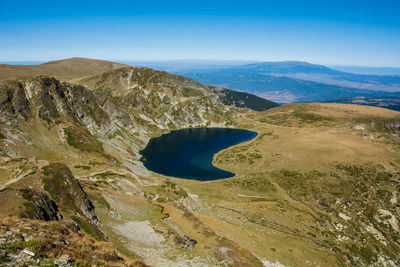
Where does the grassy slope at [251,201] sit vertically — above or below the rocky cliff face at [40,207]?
below

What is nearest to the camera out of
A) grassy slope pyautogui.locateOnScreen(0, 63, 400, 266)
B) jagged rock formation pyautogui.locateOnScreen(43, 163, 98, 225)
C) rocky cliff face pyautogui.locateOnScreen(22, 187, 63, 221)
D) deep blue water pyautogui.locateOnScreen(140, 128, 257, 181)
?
rocky cliff face pyautogui.locateOnScreen(22, 187, 63, 221)

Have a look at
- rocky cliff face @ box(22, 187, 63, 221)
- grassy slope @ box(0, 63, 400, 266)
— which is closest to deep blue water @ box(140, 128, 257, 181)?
grassy slope @ box(0, 63, 400, 266)

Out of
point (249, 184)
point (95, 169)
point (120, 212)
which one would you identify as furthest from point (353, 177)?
point (95, 169)

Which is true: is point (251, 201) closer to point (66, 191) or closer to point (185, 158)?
point (185, 158)

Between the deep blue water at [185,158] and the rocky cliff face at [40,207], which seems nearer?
the rocky cliff face at [40,207]

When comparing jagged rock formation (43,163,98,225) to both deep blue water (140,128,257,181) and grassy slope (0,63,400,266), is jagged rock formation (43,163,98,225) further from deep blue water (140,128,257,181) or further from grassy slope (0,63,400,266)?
deep blue water (140,128,257,181)

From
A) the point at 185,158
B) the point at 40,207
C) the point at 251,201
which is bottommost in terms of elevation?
the point at 185,158

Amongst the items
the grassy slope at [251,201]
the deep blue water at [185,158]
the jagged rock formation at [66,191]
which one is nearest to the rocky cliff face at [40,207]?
the grassy slope at [251,201]

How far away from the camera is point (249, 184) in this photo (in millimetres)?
110312

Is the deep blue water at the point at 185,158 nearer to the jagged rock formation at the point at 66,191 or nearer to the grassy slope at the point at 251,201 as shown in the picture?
the grassy slope at the point at 251,201

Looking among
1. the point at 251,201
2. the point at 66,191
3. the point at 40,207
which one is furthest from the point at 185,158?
the point at 40,207

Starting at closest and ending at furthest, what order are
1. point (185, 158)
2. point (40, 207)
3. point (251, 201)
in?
point (40, 207) < point (251, 201) < point (185, 158)

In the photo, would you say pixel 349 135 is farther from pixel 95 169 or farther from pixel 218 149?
pixel 95 169

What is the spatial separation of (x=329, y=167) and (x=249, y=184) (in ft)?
172
